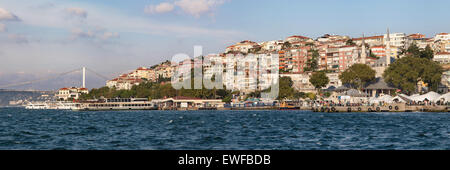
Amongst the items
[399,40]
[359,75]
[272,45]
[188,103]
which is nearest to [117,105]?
[188,103]

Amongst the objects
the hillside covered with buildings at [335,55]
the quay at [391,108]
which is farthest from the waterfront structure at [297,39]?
the quay at [391,108]

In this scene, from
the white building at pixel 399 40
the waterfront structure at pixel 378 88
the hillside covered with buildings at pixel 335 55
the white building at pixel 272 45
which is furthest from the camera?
the white building at pixel 272 45

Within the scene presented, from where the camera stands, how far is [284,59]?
158250mm

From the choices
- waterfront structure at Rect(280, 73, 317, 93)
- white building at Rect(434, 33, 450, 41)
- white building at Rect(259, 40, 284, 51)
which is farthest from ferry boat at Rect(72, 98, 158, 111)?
white building at Rect(434, 33, 450, 41)

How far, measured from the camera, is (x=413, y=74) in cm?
9150

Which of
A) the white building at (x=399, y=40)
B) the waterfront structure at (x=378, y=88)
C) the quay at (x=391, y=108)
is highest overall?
A: the white building at (x=399, y=40)

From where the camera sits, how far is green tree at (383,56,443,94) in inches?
3627

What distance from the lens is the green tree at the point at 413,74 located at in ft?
302

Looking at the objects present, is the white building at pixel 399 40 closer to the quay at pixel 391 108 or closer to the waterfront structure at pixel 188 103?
the waterfront structure at pixel 188 103

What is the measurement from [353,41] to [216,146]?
14088 centimetres

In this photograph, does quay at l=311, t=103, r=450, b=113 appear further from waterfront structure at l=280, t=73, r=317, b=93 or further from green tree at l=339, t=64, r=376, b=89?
waterfront structure at l=280, t=73, r=317, b=93

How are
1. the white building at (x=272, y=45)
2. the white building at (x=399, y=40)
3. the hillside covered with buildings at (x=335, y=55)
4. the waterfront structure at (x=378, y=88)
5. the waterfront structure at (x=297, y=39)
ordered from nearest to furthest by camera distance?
the waterfront structure at (x=378, y=88), the hillside covered with buildings at (x=335, y=55), the white building at (x=399, y=40), the waterfront structure at (x=297, y=39), the white building at (x=272, y=45)

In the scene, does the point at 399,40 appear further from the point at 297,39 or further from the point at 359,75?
the point at 359,75
